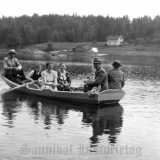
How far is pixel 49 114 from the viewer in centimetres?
1497

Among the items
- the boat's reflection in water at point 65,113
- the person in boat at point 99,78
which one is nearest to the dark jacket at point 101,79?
the person in boat at point 99,78

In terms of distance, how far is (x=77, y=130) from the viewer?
12258mm

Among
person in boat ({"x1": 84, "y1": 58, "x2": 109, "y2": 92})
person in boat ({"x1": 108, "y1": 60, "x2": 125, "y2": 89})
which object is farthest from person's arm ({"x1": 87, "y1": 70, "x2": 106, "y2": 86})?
person in boat ({"x1": 108, "y1": 60, "x2": 125, "y2": 89})

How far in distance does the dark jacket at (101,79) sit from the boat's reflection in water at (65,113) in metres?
1.03

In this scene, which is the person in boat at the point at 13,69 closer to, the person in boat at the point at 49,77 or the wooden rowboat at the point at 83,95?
the wooden rowboat at the point at 83,95

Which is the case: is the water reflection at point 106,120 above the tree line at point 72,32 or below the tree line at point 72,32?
below

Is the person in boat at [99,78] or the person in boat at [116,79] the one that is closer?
the person in boat at [99,78]

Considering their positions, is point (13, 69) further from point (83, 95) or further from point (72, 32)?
point (72, 32)

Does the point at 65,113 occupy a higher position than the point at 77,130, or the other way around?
the point at 77,130

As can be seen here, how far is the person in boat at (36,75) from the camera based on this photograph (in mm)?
20328

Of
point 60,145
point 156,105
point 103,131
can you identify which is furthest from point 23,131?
point 156,105

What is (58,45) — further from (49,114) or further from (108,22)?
(49,114)

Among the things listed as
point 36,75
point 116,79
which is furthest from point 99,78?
point 36,75

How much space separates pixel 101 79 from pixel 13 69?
25.9 feet
